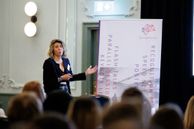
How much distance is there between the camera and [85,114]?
2111mm

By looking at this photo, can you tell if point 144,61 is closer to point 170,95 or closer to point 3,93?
Answer: point 170,95

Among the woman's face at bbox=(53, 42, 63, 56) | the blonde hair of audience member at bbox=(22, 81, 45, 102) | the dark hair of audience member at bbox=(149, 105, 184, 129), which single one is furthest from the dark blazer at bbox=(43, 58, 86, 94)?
the dark hair of audience member at bbox=(149, 105, 184, 129)

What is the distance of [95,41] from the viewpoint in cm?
676

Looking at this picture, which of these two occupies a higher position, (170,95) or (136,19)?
(136,19)

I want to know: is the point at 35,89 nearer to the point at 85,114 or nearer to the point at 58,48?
the point at 85,114

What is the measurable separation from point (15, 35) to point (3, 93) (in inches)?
37.7

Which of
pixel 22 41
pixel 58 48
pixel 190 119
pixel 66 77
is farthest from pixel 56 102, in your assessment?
pixel 22 41

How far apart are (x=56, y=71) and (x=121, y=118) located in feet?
12.2

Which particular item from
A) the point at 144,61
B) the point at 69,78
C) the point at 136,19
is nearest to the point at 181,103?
the point at 144,61

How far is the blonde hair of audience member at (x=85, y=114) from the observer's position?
2051 mm

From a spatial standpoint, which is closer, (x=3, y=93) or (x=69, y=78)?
(x=69, y=78)

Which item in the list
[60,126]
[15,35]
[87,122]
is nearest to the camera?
[60,126]

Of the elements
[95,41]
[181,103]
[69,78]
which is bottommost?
[181,103]

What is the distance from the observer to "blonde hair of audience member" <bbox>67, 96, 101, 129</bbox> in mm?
2051
